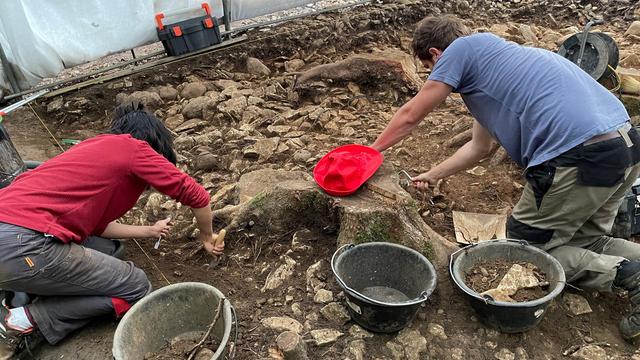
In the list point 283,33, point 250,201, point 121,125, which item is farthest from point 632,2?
point 121,125

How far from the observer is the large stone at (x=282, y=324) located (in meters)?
2.75

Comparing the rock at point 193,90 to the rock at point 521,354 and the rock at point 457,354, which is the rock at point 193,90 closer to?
the rock at point 457,354

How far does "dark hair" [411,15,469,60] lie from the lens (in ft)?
10.2

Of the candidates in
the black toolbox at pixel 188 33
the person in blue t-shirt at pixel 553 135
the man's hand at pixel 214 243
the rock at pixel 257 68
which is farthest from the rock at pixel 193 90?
the person in blue t-shirt at pixel 553 135

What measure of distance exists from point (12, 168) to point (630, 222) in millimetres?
4332

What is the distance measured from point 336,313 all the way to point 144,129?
151 cm

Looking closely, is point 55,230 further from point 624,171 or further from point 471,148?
point 624,171

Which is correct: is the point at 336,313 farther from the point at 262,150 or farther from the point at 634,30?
the point at 634,30

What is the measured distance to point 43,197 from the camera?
8.59 ft

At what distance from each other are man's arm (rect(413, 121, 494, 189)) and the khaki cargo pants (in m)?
0.52

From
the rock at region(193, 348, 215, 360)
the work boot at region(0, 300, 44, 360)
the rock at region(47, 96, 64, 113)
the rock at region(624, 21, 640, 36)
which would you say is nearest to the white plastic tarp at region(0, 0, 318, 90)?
the rock at region(47, 96, 64, 113)

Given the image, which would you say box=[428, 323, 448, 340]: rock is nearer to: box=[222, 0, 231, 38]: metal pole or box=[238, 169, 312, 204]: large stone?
box=[238, 169, 312, 204]: large stone

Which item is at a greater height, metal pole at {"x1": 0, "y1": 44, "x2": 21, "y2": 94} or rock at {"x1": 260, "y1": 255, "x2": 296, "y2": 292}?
metal pole at {"x1": 0, "y1": 44, "x2": 21, "y2": 94}

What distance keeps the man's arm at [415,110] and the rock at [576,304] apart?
140 centimetres
